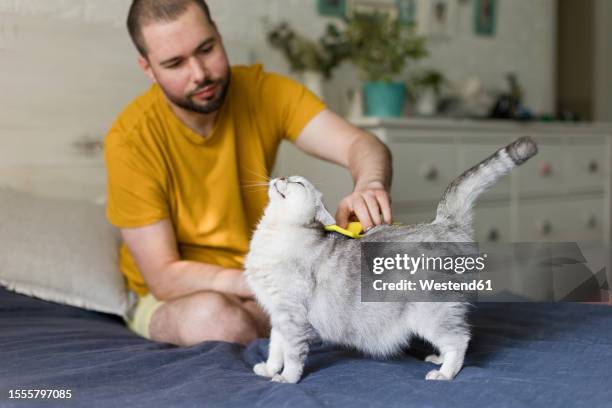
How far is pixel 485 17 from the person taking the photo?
355cm

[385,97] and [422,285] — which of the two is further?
[385,97]

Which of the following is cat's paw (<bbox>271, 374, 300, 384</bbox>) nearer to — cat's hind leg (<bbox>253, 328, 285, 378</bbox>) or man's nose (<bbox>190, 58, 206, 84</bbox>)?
cat's hind leg (<bbox>253, 328, 285, 378</bbox>)

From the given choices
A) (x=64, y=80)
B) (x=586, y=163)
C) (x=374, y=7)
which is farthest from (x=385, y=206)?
(x=586, y=163)

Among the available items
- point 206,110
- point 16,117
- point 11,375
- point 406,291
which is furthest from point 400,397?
point 16,117

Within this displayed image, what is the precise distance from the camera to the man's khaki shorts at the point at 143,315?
Result: 1616 millimetres

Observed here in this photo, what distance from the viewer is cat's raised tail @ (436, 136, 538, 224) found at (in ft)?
3.32

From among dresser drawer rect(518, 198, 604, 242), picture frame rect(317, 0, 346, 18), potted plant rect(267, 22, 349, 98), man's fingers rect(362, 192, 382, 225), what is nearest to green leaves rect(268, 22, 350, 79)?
potted plant rect(267, 22, 349, 98)

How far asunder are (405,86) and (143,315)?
166cm

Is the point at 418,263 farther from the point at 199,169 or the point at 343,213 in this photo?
the point at 199,169

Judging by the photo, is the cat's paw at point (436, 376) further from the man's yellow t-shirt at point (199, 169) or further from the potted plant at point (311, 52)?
the potted plant at point (311, 52)

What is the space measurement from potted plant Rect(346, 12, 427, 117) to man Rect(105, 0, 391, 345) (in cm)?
107

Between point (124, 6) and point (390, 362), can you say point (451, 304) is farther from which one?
point (124, 6)

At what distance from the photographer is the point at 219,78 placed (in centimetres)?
160

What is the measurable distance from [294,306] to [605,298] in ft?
1.99
